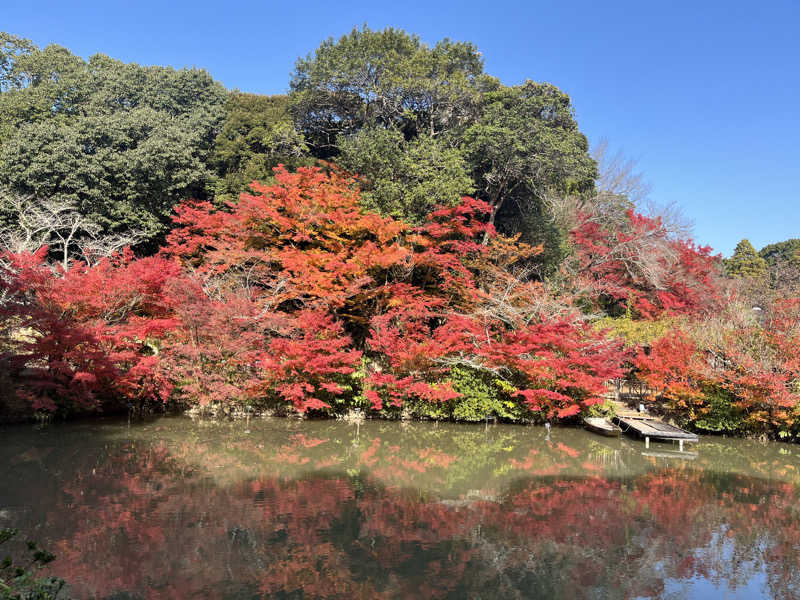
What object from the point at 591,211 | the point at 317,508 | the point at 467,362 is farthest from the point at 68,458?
the point at 591,211

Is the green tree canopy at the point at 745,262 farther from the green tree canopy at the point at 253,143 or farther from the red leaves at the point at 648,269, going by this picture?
the green tree canopy at the point at 253,143

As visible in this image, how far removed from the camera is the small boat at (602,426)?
1302cm

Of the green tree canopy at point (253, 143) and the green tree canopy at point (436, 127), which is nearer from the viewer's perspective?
the green tree canopy at point (436, 127)

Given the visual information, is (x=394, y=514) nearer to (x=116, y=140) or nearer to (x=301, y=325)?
(x=301, y=325)

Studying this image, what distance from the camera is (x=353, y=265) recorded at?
46.7 ft

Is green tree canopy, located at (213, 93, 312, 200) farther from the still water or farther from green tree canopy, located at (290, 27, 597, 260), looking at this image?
the still water

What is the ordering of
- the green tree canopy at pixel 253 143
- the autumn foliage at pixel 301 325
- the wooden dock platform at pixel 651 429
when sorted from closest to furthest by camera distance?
the autumn foliage at pixel 301 325 < the wooden dock platform at pixel 651 429 < the green tree canopy at pixel 253 143

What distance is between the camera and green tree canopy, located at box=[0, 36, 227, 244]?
724 inches

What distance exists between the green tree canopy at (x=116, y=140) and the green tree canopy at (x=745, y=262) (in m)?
32.5

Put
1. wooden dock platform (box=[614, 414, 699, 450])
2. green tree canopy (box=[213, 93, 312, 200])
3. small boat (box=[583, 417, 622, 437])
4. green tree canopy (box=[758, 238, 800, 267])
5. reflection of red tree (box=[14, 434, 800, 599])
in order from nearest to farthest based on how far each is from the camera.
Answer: reflection of red tree (box=[14, 434, 800, 599]) < wooden dock platform (box=[614, 414, 699, 450]) < small boat (box=[583, 417, 622, 437]) < green tree canopy (box=[213, 93, 312, 200]) < green tree canopy (box=[758, 238, 800, 267])

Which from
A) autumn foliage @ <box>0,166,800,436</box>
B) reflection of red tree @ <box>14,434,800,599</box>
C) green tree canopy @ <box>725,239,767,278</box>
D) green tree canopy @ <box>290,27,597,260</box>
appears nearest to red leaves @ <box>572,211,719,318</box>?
green tree canopy @ <box>290,27,597,260</box>

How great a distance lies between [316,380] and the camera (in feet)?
45.1

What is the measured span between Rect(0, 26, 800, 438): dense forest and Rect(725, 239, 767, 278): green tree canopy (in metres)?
16.0

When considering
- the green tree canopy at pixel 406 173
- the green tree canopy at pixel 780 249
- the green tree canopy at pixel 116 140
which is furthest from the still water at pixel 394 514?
the green tree canopy at pixel 780 249
